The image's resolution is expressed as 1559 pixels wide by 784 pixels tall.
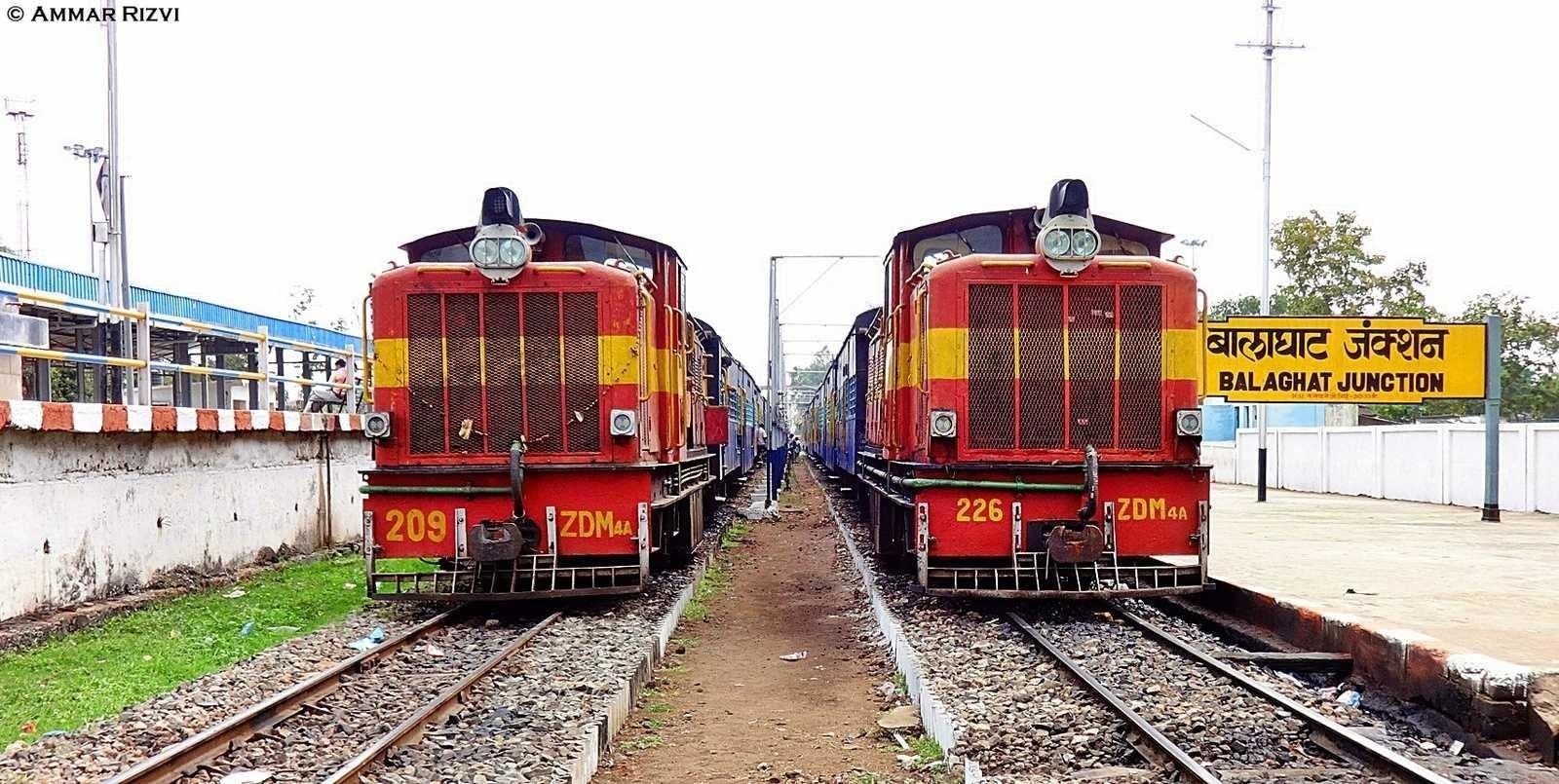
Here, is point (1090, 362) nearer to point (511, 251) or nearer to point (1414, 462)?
point (511, 251)

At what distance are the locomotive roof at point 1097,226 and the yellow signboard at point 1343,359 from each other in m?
6.47

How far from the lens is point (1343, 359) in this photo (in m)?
16.5

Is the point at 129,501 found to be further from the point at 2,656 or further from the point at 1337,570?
the point at 1337,570

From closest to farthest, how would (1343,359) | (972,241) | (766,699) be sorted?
(766,699), (972,241), (1343,359)

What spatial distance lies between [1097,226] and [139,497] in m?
8.15

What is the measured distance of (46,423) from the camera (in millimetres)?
8148

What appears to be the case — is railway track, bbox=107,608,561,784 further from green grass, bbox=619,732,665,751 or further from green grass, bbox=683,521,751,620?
green grass, bbox=683,521,751,620

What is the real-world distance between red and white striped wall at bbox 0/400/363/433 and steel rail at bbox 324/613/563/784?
11.6 feet

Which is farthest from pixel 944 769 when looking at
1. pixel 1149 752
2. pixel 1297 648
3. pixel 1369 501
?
pixel 1369 501

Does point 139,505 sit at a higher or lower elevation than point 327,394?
lower

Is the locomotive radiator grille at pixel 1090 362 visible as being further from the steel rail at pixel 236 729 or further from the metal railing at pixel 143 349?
the metal railing at pixel 143 349

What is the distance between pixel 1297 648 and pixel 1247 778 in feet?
11.0

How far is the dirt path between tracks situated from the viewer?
19.1 ft

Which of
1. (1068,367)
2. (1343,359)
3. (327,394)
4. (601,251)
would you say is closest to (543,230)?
(601,251)
